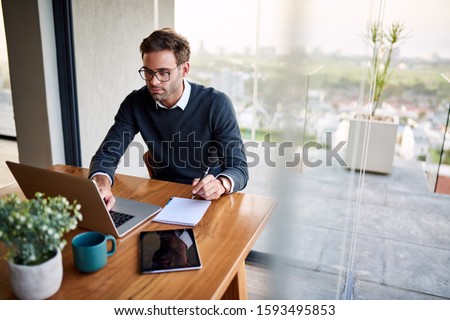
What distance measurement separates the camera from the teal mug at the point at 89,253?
883mm

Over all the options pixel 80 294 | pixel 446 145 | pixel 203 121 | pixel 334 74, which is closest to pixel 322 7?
pixel 334 74

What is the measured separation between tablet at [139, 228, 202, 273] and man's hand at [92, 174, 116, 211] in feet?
0.65

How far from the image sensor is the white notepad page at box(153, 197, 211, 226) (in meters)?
1.17

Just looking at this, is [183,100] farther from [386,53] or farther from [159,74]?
[386,53]

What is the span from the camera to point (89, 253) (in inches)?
34.8

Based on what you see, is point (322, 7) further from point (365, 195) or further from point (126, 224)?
point (365, 195)

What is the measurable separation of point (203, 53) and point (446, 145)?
199 cm

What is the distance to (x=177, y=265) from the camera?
931 millimetres

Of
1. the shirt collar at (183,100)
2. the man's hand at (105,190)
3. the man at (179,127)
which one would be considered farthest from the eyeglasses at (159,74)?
the man's hand at (105,190)

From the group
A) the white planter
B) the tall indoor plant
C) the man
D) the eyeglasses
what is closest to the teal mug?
the man

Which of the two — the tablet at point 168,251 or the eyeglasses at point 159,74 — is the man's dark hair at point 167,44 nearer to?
the eyeglasses at point 159,74

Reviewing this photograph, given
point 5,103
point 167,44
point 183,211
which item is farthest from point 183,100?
point 5,103

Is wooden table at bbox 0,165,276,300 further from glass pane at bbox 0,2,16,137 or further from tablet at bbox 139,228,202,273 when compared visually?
glass pane at bbox 0,2,16,137

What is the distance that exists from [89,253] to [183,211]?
395 mm
